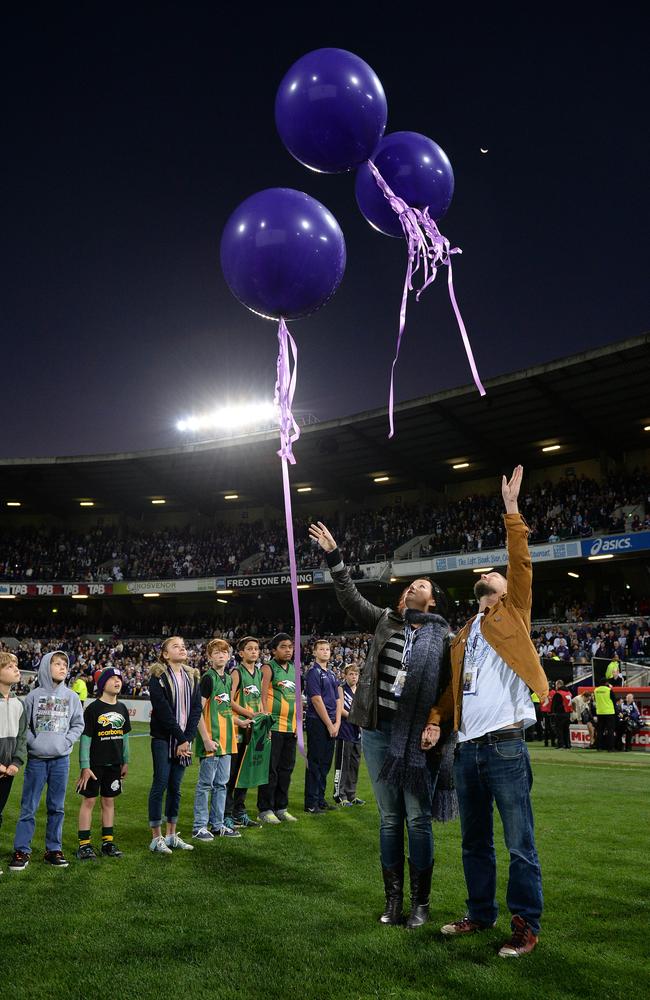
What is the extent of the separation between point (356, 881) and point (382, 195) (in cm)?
478

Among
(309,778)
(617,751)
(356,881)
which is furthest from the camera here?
(617,751)

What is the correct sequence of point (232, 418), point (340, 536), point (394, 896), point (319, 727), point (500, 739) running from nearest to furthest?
point (500, 739) < point (394, 896) < point (319, 727) < point (340, 536) < point (232, 418)

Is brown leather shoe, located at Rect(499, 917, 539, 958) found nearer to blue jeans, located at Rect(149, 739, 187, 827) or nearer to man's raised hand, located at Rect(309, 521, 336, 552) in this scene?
man's raised hand, located at Rect(309, 521, 336, 552)

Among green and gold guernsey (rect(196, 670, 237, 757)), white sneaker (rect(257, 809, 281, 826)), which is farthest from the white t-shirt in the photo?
white sneaker (rect(257, 809, 281, 826))

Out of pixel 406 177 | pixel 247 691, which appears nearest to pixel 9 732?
pixel 247 691

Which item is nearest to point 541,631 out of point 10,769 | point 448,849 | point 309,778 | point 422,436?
point 422,436

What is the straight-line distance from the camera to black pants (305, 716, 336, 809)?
25.9 ft

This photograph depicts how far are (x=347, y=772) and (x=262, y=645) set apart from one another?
2498 cm

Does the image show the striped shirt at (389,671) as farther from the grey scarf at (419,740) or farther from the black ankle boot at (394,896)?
the black ankle boot at (394,896)

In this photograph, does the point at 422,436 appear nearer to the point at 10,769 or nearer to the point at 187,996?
the point at 10,769

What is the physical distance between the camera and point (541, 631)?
85.3ft

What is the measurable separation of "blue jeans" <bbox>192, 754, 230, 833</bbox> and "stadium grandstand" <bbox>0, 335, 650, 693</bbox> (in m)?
17.9

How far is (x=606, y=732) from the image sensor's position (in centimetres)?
1519

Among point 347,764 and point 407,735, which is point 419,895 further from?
point 347,764
